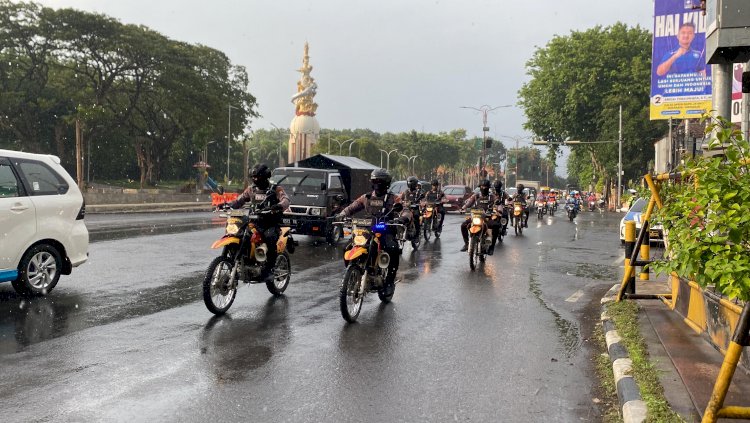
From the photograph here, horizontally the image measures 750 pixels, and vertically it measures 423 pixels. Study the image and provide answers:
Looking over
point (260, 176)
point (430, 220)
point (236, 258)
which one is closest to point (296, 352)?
point (236, 258)

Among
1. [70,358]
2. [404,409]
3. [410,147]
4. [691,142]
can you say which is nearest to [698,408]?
[404,409]

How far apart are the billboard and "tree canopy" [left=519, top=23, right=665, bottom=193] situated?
75.8 ft

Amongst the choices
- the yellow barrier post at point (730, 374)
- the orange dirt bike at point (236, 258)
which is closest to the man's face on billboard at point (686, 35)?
the orange dirt bike at point (236, 258)

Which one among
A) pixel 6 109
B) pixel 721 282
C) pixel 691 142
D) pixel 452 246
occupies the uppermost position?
pixel 6 109

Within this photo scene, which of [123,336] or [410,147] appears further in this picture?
[410,147]

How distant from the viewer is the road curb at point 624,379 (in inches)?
174

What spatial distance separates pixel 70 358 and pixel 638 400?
4.54 meters

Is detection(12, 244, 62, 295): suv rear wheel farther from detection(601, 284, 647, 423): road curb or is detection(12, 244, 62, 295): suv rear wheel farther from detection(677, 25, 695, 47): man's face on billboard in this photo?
detection(677, 25, 695, 47): man's face on billboard

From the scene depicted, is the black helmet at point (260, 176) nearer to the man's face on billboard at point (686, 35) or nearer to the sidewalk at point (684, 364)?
the sidewalk at point (684, 364)

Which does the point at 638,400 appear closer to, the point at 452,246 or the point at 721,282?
the point at 721,282

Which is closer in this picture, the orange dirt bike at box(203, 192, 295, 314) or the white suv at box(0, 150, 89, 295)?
the orange dirt bike at box(203, 192, 295, 314)

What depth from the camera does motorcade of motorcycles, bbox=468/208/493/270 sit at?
1280 centimetres

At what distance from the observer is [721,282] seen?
A: 3.66m

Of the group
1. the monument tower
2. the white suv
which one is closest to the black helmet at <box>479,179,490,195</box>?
the white suv
